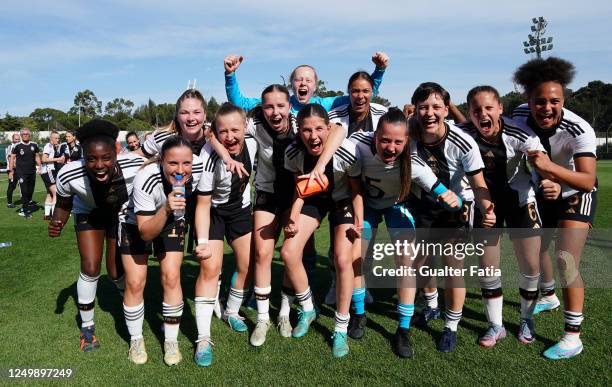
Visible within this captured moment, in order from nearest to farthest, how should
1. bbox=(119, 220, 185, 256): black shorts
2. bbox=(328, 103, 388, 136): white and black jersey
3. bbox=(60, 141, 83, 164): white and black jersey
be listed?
bbox=(119, 220, 185, 256): black shorts → bbox=(328, 103, 388, 136): white and black jersey → bbox=(60, 141, 83, 164): white and black jersey

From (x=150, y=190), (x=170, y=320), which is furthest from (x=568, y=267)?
(x=150, y=190)

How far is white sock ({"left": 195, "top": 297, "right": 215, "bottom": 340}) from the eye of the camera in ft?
12.1

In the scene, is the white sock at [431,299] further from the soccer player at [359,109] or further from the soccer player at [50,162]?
the soccer player at [50,162]

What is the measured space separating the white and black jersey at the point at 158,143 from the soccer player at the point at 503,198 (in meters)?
2.18

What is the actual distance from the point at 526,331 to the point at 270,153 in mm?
2522

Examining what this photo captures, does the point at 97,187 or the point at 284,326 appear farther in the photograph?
the point at 284,326

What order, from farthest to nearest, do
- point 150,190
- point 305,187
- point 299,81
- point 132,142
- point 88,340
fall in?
1. point 132,142
2. point 299,81
3. point 88,340
4. point 305,187
5. point 150,190

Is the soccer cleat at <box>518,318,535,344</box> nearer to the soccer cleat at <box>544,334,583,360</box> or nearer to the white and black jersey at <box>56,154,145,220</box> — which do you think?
the soccer cleat at <box>544,334,583,360</box>

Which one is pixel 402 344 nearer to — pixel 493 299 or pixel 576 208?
pixel 493 299

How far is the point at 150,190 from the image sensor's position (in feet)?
10.9


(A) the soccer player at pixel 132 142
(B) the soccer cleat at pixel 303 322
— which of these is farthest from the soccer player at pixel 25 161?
(B) the soccer cleat at pixel 303 322

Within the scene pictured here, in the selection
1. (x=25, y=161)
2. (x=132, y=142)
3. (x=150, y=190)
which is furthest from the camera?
(x=25, y=161)

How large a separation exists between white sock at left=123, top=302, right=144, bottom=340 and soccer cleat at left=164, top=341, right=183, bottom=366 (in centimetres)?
24

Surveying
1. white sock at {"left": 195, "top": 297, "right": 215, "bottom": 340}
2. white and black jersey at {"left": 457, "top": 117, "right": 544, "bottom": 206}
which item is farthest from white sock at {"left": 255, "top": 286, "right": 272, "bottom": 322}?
white and black jersey at {"left": 457, "top": 117, "right": 544, "bottom": 206}
